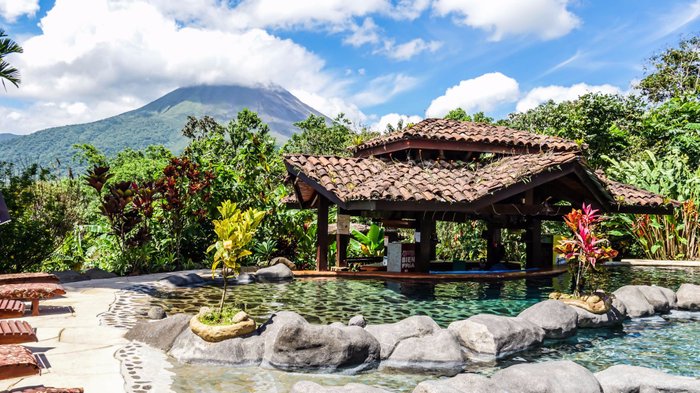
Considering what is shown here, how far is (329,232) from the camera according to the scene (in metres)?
15.3

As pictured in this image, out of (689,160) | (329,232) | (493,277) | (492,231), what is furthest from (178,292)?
(689,160)

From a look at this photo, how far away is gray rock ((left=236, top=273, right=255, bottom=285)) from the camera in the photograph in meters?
12.5

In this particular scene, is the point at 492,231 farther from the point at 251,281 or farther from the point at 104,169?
the point at 104,169

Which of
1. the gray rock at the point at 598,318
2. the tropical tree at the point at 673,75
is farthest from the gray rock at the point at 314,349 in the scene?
the tropical tree at the point at 673,75

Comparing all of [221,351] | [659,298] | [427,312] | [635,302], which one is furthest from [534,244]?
[221,351]

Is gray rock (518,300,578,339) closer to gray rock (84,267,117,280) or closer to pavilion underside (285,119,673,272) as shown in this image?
pavilion underside (285,119,673,272)

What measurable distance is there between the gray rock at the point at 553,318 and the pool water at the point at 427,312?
17 centimetres

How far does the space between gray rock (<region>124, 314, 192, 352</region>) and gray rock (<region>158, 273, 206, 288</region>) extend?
4626 millimetres

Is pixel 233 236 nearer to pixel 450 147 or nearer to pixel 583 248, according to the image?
pixel 583 248

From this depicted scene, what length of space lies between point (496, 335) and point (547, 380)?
5.57 feet

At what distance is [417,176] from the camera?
41.5 feet

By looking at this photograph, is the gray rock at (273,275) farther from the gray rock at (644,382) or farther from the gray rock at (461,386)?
the gray rock at (644,382)

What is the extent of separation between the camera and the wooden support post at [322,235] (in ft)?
45.7

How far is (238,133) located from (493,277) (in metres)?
24.2
